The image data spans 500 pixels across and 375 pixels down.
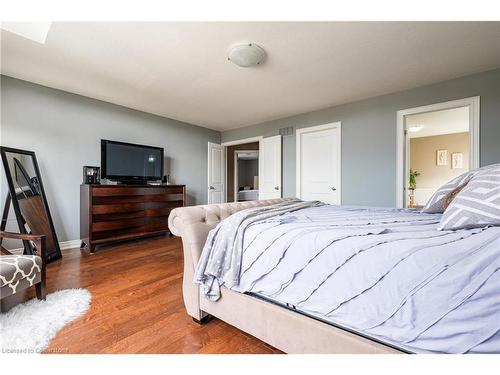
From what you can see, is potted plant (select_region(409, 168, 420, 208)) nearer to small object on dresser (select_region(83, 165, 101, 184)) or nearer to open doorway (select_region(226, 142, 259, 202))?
open doorway (select_region(226, 142, 259, 202))

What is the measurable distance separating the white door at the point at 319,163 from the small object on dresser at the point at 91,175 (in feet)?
11.0

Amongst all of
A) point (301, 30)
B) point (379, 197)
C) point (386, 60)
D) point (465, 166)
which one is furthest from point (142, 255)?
point (465, 166)

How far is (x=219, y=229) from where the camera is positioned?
141cm

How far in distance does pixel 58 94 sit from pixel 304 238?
3996mm

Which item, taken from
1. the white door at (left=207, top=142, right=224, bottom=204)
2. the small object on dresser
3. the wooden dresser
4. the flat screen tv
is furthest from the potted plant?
the small object on dresser

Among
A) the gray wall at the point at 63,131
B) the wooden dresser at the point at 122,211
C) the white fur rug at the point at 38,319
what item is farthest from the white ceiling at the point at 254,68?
the white fur rug at the point at 38,319

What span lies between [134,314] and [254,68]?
2652 mm

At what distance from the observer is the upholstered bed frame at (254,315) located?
3.14ft

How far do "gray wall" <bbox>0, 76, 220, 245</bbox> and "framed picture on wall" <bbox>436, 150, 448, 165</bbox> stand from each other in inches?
289

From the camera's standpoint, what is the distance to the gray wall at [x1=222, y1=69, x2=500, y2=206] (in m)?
2.64

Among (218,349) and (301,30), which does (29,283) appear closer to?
(218,349)

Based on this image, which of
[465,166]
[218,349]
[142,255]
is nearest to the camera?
[218,349]

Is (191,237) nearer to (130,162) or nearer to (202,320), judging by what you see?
(202,320)
